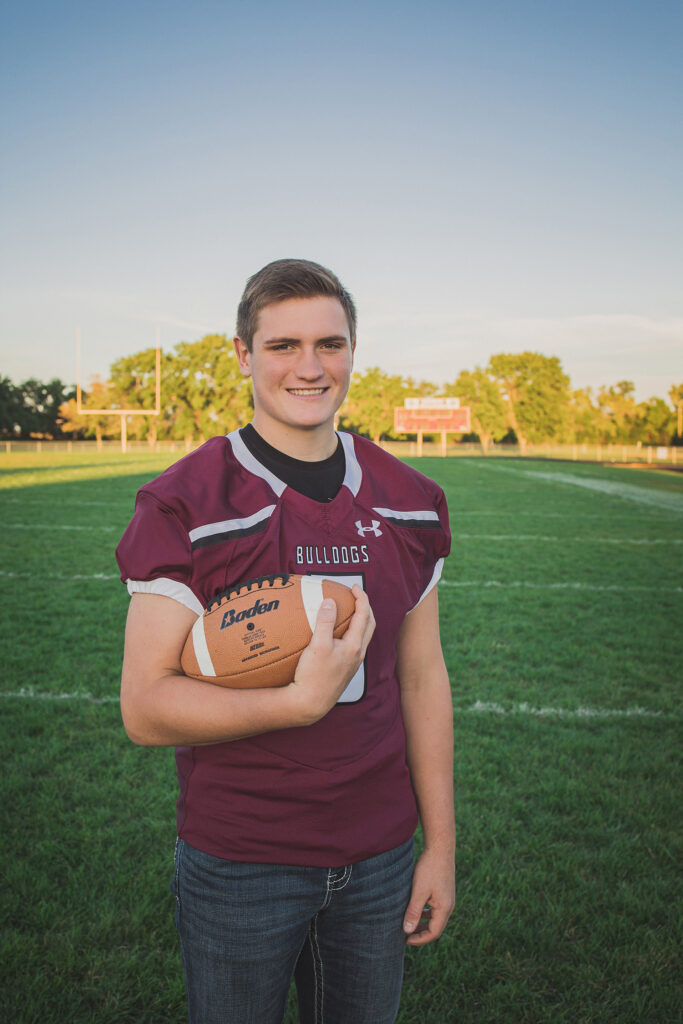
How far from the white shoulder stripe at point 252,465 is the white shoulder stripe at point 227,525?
6cm

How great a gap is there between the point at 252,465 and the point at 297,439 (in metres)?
0.11

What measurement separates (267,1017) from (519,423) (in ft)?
210

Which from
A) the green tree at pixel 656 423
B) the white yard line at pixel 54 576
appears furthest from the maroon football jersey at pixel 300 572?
the green tree at pixel 656 423

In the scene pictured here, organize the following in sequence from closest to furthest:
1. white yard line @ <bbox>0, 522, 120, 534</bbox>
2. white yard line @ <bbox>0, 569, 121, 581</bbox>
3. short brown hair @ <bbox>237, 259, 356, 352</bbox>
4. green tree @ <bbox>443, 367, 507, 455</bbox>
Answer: short brown hair @ <bbox>237, 259, 356, 352</bbox> → white yard line @ <bbox>0, 569, 121, 581</bbox> → white yard line @ <bbox>0, 522, 120, 534</bbox> → green tree @ <bbox>443, 367, 507, 455</bbox>

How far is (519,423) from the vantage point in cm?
6234

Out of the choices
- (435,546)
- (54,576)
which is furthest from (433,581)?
(54,576)

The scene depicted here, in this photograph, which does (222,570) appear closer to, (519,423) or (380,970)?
(380,970)

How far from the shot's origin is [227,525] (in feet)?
3.88

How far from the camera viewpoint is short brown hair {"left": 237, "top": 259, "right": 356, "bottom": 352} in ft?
4.16

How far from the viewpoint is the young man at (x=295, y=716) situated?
110 cm

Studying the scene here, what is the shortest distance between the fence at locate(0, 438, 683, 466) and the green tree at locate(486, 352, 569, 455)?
168cm

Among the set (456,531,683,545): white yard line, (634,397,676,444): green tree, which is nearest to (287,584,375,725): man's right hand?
(456,531,683,545): white yard line

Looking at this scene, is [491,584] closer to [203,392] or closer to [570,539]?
[570,539]

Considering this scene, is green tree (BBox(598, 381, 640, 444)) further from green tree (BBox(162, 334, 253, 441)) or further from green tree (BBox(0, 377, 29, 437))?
green tree (BBox(0, 377, 29, 437))
